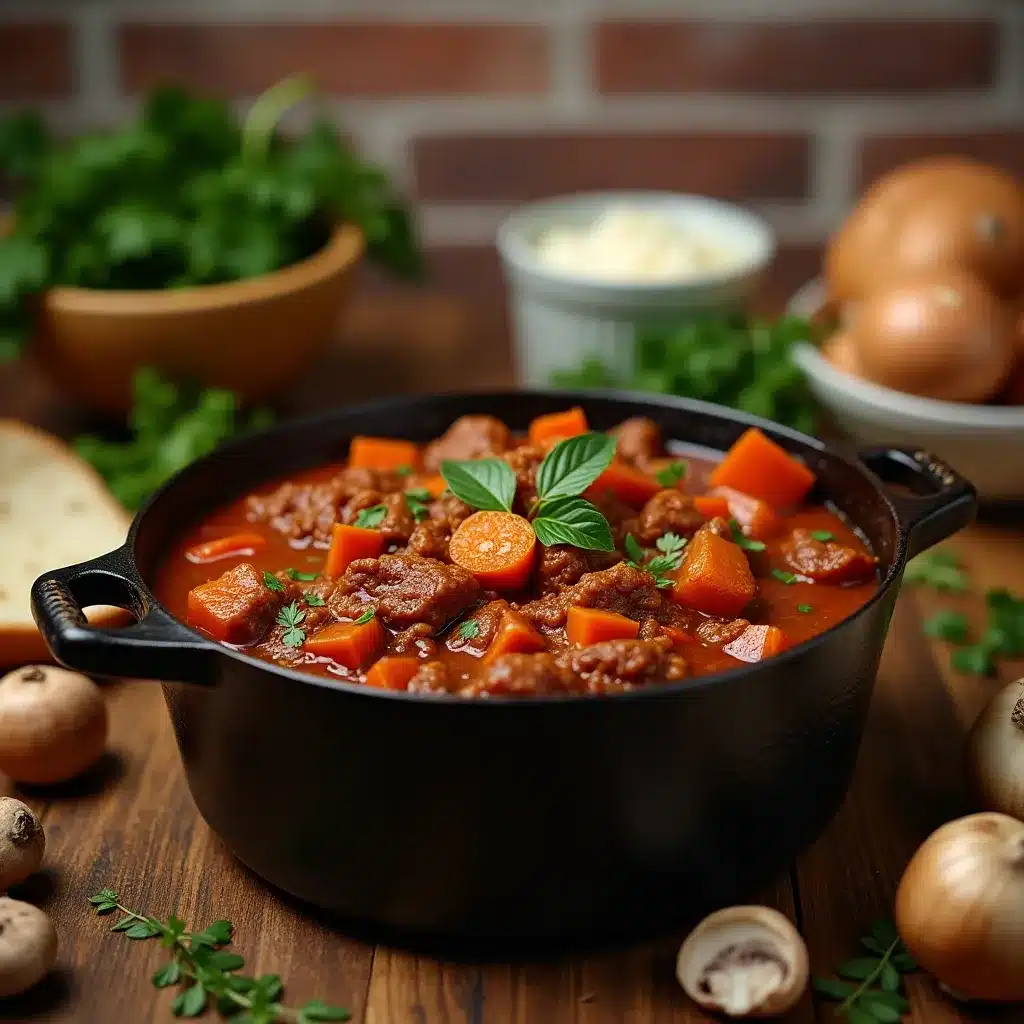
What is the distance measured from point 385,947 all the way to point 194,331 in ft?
6.63

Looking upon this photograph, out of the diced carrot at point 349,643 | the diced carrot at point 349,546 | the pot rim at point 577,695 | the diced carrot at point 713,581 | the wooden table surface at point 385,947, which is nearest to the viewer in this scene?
the pot rim at point 577,695

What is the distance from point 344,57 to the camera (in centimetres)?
496

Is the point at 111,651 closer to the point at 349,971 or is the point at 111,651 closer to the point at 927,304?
the point at 349,971

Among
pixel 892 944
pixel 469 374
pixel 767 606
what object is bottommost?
pixel 469 374

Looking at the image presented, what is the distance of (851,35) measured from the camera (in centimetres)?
486

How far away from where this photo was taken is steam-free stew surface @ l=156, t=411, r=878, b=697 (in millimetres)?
2334

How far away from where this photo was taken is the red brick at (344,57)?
4902 mm

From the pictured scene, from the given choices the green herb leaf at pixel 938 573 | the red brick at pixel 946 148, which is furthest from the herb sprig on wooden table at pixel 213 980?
the red brick at pixel 946 148

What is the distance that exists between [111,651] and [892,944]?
1264mm

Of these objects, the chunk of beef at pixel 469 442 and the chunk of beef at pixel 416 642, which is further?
the chunk of beef at pixel 469 442

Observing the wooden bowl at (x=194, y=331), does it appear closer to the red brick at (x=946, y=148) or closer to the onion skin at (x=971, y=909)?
the red brick at (x=946, y=148)

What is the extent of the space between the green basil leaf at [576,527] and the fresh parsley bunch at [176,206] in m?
1.70

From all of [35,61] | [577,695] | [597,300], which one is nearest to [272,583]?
[577,695]

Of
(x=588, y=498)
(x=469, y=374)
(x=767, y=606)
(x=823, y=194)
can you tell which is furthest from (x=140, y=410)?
(x=823, y=194)
